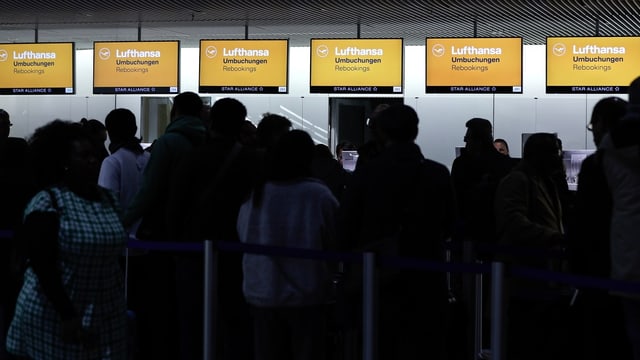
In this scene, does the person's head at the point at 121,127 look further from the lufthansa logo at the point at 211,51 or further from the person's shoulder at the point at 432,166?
the lufthansa logo at the point at 211,51

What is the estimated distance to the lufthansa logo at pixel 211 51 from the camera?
14391 millimetres

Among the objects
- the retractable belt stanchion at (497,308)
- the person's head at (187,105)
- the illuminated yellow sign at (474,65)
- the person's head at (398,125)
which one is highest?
the illuminated yellow sign at (474,65)

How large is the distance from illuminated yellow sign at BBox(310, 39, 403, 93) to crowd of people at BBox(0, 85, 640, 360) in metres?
7.58

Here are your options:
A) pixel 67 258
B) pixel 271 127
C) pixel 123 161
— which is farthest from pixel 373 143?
pixel 67 258

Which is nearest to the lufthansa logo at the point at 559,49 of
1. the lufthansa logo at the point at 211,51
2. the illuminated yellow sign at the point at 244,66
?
the illuminated yellow sign at the point at 244,66

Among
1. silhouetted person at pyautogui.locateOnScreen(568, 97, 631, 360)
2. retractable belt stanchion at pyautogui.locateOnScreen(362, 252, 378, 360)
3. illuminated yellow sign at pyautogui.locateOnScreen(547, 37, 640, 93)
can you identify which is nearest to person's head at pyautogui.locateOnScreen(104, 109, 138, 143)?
retractable belt stanchion at pyautogui.locateOnScreen(362, 252, 378, 360)

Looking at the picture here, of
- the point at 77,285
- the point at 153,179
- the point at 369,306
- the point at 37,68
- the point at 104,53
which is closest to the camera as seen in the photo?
the point at 77,285

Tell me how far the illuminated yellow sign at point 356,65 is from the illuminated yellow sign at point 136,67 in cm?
225

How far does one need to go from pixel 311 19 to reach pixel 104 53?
11.3 feet

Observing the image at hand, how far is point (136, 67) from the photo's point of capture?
1470cm

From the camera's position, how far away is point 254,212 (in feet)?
15.1

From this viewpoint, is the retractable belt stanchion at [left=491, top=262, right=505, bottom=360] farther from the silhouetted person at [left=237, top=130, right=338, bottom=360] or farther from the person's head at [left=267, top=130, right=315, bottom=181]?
the person's head at [left=267, top=130, right=315, bottom=181]

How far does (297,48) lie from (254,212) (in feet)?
42.3

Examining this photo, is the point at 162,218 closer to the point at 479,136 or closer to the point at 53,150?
the point at 53,150
